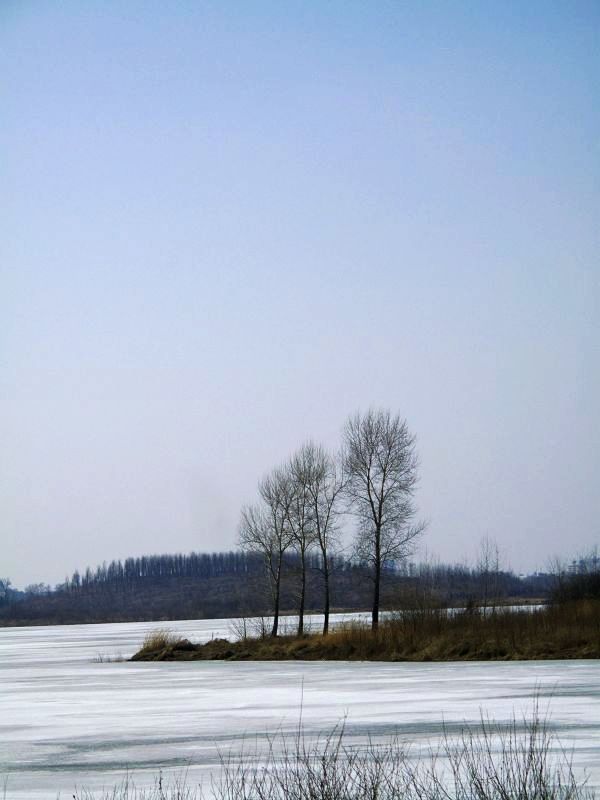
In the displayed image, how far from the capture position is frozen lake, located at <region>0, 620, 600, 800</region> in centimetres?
1325

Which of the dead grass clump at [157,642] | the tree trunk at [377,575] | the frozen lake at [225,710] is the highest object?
the tree trunk at [377,575]

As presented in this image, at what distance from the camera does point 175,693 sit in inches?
964

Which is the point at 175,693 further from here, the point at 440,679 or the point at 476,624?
the point at 476,624

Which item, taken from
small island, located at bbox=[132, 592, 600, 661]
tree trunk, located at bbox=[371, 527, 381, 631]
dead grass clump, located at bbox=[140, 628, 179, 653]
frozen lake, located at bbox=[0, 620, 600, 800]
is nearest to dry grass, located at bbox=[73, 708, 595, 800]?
frozen lake, located at bbox=[0, 620, 600, 800]

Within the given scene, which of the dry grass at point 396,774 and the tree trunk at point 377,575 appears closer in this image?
the dry grass at point 396,774

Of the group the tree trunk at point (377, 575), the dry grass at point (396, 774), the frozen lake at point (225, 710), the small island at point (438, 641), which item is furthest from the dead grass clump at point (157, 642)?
the dry grass at point (396, 774)

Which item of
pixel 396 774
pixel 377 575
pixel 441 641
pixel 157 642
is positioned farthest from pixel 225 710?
pixel 377 575

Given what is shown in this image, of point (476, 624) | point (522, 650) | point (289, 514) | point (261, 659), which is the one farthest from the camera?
point (289, 514)

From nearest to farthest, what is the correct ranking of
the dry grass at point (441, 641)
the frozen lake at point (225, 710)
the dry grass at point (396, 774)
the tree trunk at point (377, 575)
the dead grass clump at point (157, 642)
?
the dry grass at point (396, 774) < the frozen lake at point (225, 710) < the dry grass at point (441, 641) < the dead grass clump at point (157, 642) < the tree trunk at point (377, 575)

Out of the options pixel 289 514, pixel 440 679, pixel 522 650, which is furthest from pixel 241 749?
pixel 289 514

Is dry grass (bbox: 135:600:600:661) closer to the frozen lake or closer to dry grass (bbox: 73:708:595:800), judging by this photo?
the frozen lake

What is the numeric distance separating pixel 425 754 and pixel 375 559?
133 feet

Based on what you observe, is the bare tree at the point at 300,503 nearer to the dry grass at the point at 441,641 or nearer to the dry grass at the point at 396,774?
the dry grass at the point at 441,641

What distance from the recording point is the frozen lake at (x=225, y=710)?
43.5 feet
